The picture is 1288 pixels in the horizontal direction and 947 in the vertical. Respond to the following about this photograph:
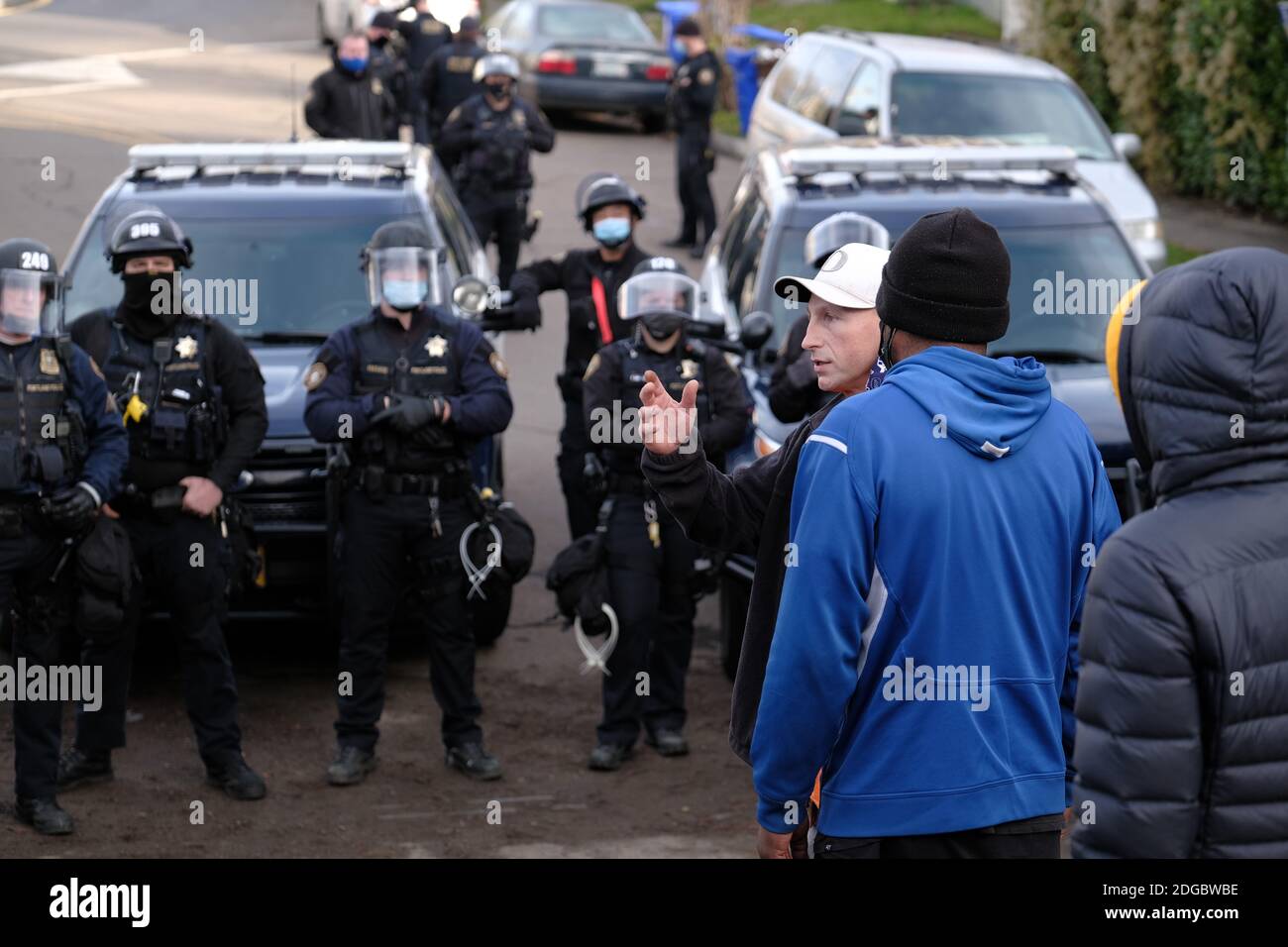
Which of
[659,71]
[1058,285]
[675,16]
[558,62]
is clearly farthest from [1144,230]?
[675,16]

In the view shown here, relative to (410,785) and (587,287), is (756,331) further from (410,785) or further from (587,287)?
(410,785)

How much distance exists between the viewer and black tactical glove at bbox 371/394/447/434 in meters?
6.96

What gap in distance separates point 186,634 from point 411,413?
1195mm

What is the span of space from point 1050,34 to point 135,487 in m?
17.8

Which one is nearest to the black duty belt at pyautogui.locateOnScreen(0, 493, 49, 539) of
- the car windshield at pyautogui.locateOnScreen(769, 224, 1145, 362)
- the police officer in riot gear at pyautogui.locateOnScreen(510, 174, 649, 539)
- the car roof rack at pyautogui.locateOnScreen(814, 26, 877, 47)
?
the police officer in riot gear at pyautogui.locateOnScreen(510, 174, 649, 539)

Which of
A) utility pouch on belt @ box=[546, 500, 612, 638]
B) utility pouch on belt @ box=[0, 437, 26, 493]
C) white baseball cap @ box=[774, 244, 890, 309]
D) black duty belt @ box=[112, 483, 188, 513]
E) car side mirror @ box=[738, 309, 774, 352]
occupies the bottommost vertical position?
utility pouch on belt @ box=[546, 500, 612, 638]

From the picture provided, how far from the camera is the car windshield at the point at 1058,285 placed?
8461mm

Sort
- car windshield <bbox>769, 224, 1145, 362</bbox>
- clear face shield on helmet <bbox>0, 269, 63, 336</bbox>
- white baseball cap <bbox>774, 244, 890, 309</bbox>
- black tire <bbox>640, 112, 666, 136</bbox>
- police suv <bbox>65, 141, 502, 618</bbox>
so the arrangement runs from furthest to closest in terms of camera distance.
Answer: black tire <bbox>640, 112, 666, 136</bbox> → car windshield <bbox>769, 224, 1145, 362</bbox> → police suv <bbox>65, 141, 502, 618</bbox> → clear face shield on helmet <bbox>0, 269, 63, 336</bbox> → white baseball cap <bbox>774, 244, 890, 309</bbox>

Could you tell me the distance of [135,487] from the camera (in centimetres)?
685

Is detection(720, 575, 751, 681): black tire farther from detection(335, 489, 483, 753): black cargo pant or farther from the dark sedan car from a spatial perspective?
the dark sedan car

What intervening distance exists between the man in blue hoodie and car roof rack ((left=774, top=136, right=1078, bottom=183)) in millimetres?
5834

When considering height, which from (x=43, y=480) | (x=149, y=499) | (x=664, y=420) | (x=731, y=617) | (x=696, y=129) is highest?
(x=664, y=420)

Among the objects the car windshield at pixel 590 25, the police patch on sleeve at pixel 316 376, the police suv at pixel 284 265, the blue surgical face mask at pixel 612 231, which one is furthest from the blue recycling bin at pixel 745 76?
the police patch on sleeve at pixel 316 376

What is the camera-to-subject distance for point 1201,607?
2869mm
